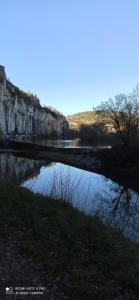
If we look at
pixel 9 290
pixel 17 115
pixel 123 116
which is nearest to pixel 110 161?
pixel 123 116

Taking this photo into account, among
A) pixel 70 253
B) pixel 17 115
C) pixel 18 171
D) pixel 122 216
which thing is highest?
pixel 17 115

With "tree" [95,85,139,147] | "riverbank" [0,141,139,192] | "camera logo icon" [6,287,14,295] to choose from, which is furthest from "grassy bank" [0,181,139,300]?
"tree" [95,85,139,147]

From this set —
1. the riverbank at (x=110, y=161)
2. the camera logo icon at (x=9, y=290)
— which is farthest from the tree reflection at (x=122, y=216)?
the riverbank at (x=110, y=161)

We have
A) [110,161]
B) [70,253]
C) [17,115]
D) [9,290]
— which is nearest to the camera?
[9,290]

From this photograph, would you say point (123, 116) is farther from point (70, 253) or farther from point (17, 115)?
point (17, 115)

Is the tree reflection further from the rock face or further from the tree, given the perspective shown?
the rock face

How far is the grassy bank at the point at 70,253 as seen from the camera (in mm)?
4973

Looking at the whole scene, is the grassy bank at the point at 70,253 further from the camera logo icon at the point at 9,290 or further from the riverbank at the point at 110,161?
the riverbank at the point at 110,161

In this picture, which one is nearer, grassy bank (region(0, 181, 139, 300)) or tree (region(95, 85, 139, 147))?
grassy bank (region(0, 181, 139, 300))

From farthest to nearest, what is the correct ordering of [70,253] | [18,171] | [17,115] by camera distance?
[17,115] → [18,171] → [70,253]

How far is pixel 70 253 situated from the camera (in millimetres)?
6207

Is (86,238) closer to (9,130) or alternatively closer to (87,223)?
(87,223)

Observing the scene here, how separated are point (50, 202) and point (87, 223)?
2460 millimetres

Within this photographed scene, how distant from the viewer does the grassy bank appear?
16.3 ft
